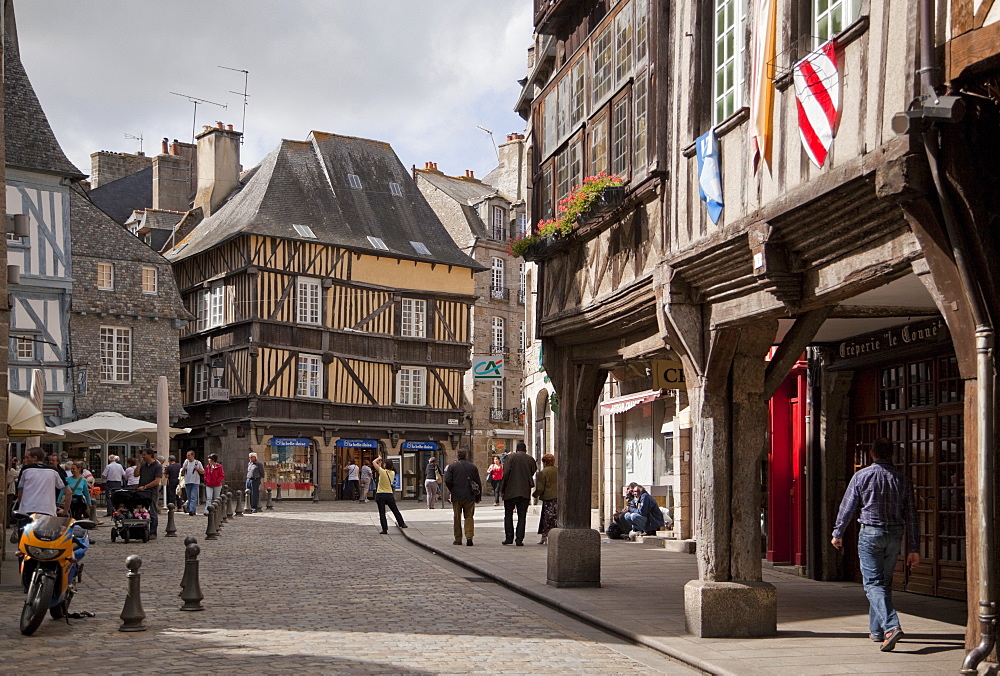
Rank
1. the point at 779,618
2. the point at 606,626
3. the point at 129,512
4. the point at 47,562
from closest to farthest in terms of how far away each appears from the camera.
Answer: the point at 47,562, the point at 606,626, the point at 779,618, the point at 129,512

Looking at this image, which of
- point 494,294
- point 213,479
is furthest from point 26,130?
point 494,294

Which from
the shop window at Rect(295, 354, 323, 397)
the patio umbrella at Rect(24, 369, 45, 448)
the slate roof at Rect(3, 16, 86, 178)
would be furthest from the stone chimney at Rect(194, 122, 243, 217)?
the slate roof at Rect(3, 16, 86, 178)

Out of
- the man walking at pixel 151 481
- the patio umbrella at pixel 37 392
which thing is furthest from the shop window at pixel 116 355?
the man walking at pixel 151 481

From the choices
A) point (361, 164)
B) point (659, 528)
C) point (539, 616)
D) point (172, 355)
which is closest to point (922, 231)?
point (539, 616)

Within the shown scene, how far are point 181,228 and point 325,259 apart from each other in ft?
27.4

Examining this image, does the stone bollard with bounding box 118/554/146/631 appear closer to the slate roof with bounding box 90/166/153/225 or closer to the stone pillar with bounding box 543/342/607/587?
the stone pillar with bounding box 543/342/607/587

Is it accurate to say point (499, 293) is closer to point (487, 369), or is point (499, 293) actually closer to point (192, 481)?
point (487, 369)

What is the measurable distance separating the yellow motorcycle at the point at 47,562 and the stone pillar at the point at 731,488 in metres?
4.93

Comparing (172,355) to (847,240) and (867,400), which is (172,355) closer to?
(867,400)

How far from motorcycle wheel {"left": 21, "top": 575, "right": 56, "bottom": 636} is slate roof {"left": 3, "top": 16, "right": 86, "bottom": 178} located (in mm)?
23258

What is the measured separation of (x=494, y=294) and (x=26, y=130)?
26.7 m

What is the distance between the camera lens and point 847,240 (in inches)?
312

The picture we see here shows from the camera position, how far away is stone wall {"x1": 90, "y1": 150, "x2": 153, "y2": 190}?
5725 cm

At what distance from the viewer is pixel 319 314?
144 ft
